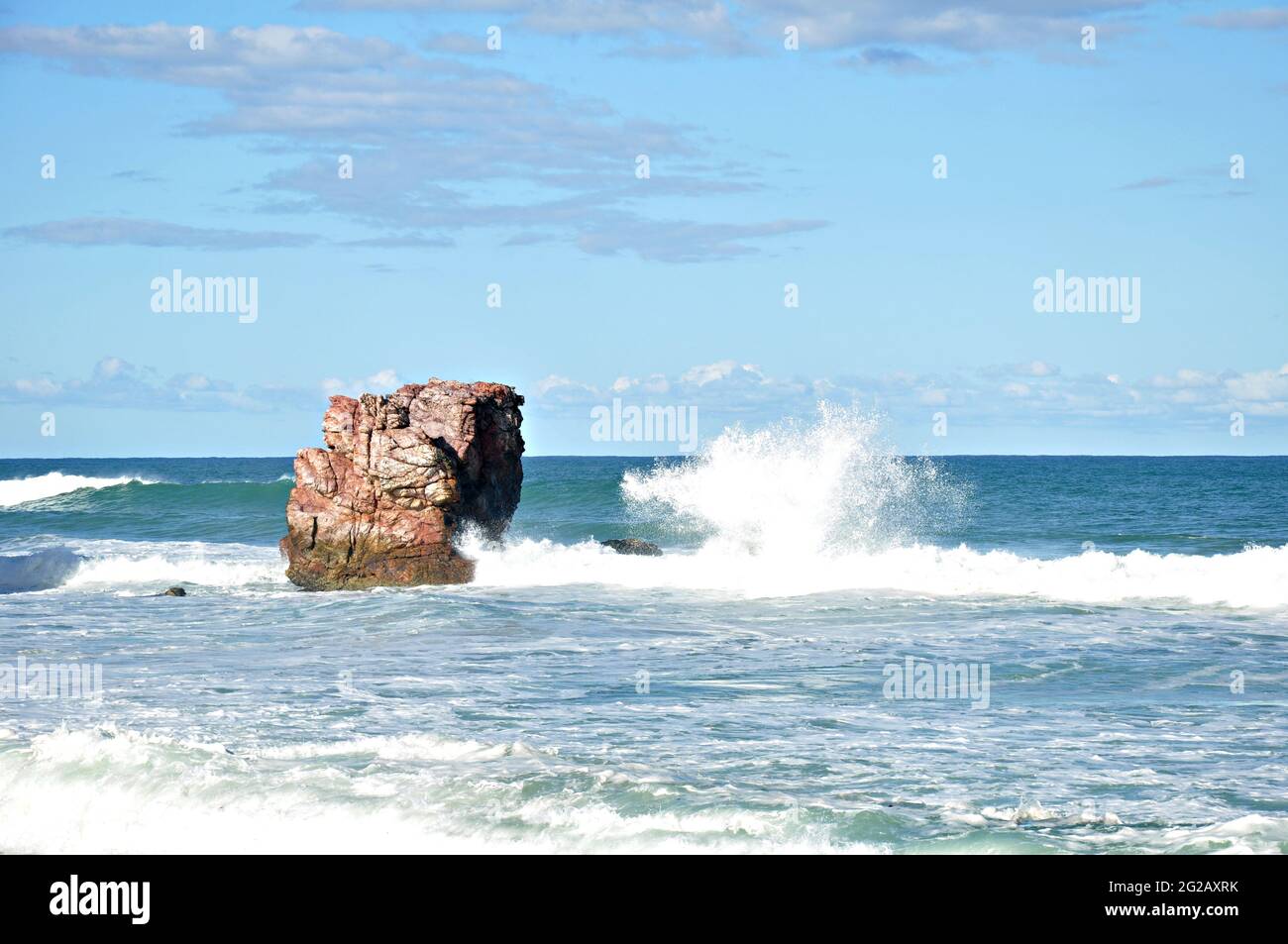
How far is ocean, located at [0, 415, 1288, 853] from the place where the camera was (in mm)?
8672

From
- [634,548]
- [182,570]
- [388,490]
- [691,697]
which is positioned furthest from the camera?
[634,548]

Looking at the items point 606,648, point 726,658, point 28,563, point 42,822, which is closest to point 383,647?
point 606,648

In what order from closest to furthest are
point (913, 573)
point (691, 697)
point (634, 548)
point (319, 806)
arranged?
point (319, 806) → point (691, 697) → point (913, 573) → point (634, 548)

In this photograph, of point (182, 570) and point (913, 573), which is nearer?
point (913, 573)

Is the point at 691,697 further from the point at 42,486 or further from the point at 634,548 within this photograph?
the point at 42,486

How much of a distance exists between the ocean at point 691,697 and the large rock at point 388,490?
2.04 ft

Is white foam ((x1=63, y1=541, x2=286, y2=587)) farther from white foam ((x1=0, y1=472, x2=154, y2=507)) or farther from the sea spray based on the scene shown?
white foam ((x1=0, y1=472, x2=154, y2=507))

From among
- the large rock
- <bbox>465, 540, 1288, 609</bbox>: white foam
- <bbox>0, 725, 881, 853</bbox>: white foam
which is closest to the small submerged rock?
<bbox>465, 540, 1288, 609</bbox>: white foam

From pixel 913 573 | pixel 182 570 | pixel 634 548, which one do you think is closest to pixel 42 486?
pixel 182 570

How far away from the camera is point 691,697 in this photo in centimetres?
1250

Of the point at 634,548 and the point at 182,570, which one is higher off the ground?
the point at 634,548

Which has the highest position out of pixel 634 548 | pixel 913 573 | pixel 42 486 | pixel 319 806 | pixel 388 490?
pixel 42 486

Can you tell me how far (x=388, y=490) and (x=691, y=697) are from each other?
415 inches

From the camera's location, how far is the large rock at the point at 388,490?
71.4 ft
